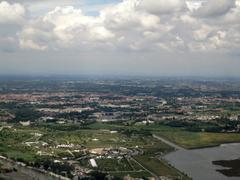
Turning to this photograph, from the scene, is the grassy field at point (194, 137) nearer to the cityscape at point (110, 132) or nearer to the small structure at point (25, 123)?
the cityscape at point (110, 132)

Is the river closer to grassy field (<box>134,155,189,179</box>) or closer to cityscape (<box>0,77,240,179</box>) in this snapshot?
cityscape (<box>0,77,240,179</box>)

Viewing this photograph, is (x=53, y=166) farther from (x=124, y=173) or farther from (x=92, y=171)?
(x=124, y=173)

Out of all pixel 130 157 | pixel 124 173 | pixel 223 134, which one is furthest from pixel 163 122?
pixel 124 173

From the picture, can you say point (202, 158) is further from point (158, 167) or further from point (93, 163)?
point (93, 163)

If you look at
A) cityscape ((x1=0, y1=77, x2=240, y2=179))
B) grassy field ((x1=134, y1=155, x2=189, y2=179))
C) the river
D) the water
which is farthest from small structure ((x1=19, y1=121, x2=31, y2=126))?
grassy field ((x1=134, y1=155, x2=189, y2=179))

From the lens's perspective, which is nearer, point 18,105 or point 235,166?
point 235,166

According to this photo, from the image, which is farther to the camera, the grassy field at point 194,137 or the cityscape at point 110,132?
the grassy field at point 194,137

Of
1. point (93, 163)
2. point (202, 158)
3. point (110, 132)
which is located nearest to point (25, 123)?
point (110, 132)

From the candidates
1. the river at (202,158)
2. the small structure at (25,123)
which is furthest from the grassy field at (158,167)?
the small structure at (25,123)
